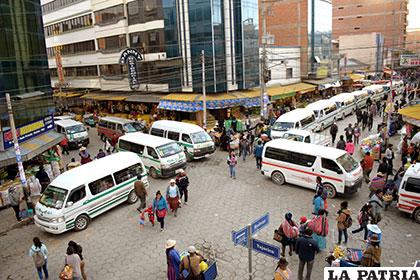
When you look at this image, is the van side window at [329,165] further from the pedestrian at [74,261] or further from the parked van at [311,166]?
the pedestrian at [74,261]

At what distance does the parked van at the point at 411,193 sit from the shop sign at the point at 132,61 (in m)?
26.9

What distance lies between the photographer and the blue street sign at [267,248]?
22.9 feet

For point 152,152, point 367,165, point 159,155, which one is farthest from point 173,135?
point 367,165

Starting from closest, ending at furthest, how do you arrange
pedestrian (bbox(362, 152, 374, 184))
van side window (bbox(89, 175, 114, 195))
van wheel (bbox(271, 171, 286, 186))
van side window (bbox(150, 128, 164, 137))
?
van side window (bbox(89, 175, 114, 195)) → pedestrian (bbox(362, 152, 374, 184)) → van wheel (bbox(271, 171, 286, 186)) → van side window (bbox(150, 128, 164, 137))

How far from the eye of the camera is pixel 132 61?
109ft

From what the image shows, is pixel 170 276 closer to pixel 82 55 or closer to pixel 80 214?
pixel 80 214

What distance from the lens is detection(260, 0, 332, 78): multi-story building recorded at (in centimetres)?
4156

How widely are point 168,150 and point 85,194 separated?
592 centimetres

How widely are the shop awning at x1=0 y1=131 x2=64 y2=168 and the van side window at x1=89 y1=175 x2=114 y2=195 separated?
17.4 ft

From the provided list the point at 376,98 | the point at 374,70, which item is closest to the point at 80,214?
the point at 376,98

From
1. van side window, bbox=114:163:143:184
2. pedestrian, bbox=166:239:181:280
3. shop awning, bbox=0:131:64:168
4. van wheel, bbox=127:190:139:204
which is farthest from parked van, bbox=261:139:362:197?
shop awning, bbox=0:131:64:168

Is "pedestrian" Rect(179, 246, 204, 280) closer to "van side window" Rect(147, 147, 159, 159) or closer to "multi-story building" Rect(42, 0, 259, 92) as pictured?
"van side window" Rect(147, 147, 159, 159)

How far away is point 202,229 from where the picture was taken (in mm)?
12336

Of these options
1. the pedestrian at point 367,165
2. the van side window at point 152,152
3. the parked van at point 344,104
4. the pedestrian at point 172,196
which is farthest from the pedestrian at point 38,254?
the parked van at point 344,104
